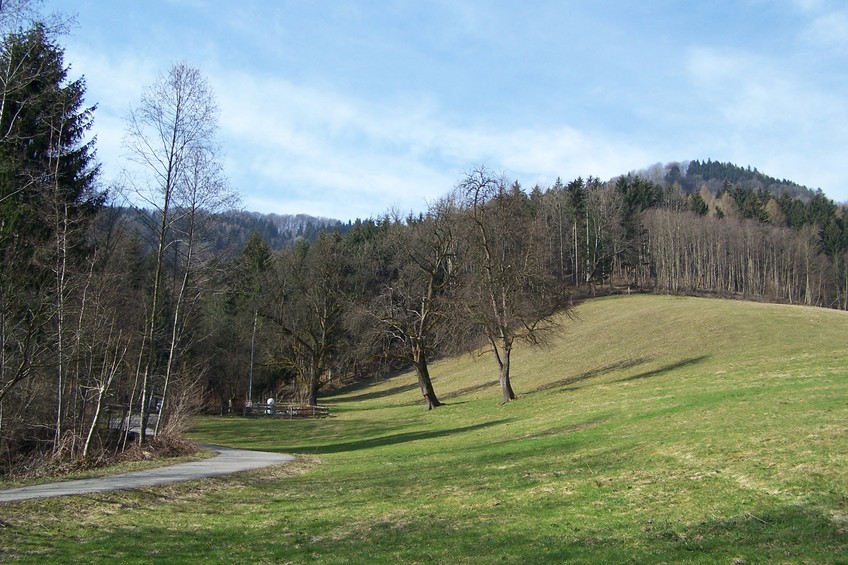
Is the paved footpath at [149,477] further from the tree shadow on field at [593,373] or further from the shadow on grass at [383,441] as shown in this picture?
the tree shadow on field at [593,373]

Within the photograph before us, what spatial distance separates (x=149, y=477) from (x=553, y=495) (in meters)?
10.4

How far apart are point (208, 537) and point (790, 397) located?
17460 mm

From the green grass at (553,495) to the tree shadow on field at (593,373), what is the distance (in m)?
7.34

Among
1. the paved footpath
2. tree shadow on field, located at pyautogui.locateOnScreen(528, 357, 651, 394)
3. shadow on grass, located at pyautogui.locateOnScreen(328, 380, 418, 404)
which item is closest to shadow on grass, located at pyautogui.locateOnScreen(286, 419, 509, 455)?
the paved footpath

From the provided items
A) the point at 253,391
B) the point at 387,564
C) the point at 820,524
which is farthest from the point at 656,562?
the point at 253,391

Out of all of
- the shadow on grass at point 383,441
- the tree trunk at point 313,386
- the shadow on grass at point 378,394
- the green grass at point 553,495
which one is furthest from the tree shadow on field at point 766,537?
the shadow on grass at point 378,394

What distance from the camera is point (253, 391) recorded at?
2618 inches

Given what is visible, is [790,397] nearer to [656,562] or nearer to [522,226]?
[656,562]

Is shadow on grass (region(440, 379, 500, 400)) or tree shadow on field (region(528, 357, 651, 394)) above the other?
tree shadow on field (region(528, 357, 651, 394))

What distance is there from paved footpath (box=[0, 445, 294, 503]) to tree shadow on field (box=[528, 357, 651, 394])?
1920cm

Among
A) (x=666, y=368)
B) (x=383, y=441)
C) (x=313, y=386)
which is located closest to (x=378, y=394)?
(x=313, y=386)

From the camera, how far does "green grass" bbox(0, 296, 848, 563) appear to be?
884 cm

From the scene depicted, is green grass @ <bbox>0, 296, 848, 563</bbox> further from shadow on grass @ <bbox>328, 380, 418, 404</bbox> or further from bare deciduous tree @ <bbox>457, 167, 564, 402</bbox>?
shadow on grass @ <bbox>328, 380, 418, 404</bbox>

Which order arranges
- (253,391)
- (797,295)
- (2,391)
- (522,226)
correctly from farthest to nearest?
(797,295) → (253,391) → (522,226) → (2,391)
